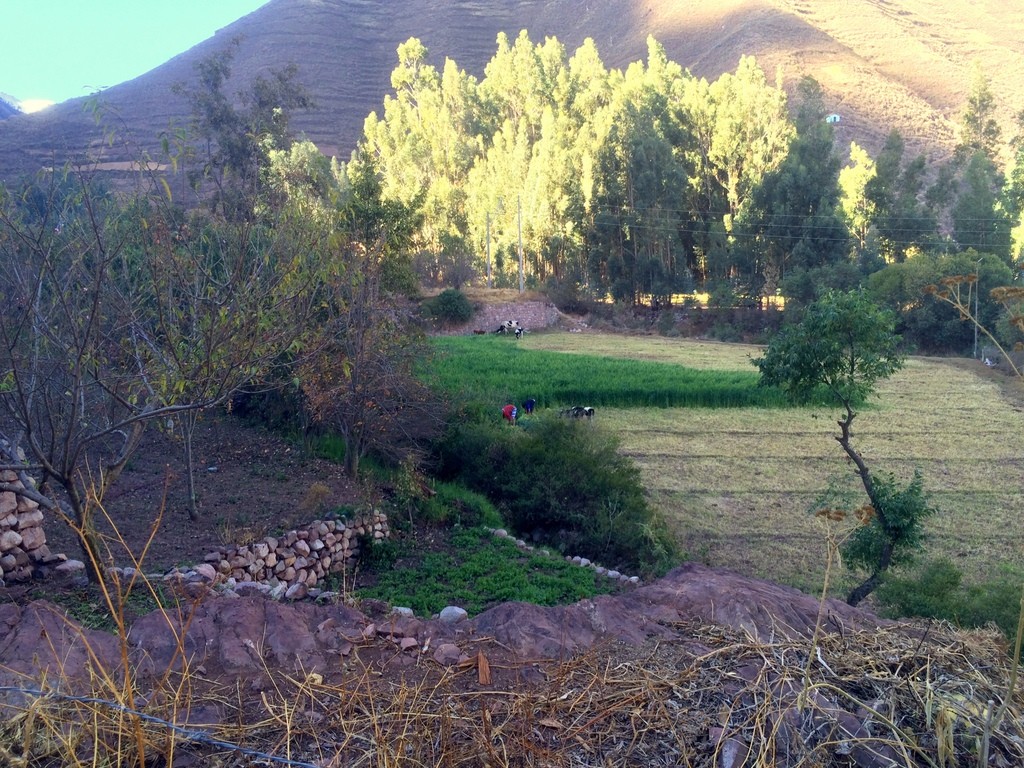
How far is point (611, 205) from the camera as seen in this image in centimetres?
4334

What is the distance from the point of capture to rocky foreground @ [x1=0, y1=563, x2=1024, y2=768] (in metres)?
3.01

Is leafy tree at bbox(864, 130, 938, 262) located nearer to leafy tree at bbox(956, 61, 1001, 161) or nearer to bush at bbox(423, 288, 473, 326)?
leafy tree at bbox(956, 61, 1001, 161)

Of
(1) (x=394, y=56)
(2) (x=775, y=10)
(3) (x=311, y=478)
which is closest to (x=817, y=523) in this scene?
(3) (x=311, y=478)

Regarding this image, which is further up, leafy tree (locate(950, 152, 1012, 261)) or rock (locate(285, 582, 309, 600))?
leafy tree (locate(950, 152, 1012, 261))

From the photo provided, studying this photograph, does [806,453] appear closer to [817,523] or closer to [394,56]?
[817,523]

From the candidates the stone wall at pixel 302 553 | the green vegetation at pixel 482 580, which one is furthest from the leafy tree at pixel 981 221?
the stone wall at pixel 302 553

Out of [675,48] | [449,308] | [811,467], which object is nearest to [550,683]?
[811,467]

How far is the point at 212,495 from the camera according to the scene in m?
9.49

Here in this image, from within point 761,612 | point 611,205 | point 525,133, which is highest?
point 525,133

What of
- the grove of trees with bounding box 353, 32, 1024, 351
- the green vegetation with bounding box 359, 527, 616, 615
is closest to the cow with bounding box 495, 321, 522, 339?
the grove of trees with bounding box 353, 32, 1024, 351

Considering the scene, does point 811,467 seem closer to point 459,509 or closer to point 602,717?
point 459,509

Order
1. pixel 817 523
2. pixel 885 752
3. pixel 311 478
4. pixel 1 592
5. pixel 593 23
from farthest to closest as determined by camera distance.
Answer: pixel 593 23 < pixel 817 523 < pixel 311 478 < pixel 1 592 < pixel 885 752

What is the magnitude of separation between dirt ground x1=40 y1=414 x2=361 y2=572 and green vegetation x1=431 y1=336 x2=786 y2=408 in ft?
20.7

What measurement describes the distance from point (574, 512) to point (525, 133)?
160 feet
